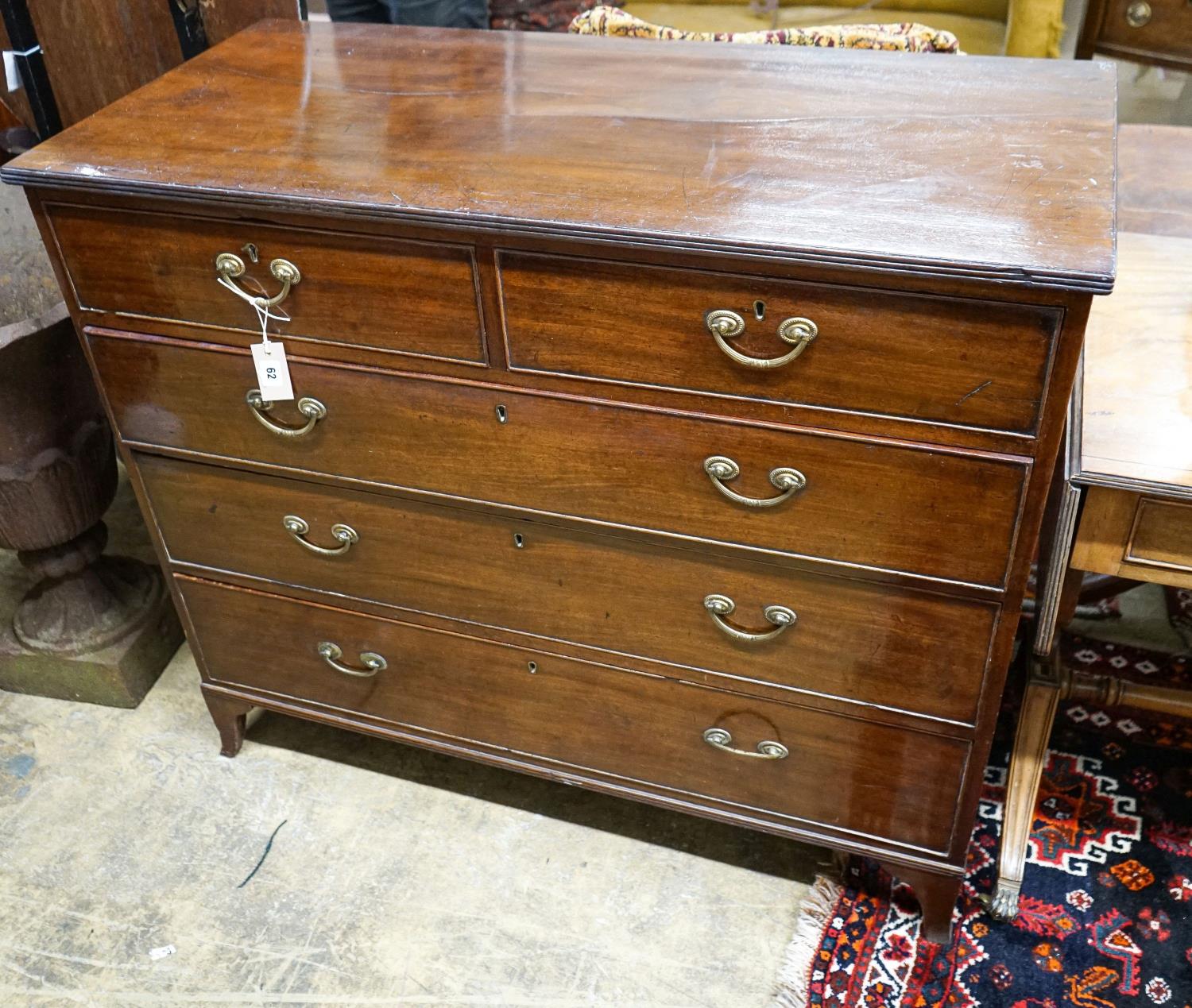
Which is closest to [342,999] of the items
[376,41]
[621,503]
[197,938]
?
[197,938]

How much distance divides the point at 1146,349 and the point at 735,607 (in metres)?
0.62

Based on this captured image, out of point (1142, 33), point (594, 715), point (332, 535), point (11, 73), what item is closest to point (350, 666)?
point (332, 535)

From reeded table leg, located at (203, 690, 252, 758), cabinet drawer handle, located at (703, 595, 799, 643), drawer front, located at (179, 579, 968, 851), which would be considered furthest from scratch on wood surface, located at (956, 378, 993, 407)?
reeded table leg, located at (203, 690, 252, 758)

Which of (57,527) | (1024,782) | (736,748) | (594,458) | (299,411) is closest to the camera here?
(594,458)

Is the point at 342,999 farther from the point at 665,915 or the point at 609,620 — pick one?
the point at 609,620

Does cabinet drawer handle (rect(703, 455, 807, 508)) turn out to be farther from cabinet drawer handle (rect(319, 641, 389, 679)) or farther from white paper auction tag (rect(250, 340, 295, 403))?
cabinet drawer handle (rect(319, 641, 389, 679))

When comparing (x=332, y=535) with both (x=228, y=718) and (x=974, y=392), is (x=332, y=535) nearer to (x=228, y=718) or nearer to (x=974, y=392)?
(x=228, y=718)

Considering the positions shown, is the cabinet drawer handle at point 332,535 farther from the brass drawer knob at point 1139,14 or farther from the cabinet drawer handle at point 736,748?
the brass drawer knob at point 1139,14

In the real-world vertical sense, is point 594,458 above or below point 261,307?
below

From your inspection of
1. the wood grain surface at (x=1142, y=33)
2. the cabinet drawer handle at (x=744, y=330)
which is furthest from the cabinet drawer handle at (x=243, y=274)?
the wood grain surface at (x=1142, y=33)

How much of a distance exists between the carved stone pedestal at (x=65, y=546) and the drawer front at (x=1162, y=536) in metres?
1.57

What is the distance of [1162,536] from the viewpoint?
1296 mm

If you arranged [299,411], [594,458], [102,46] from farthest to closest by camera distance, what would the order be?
[102,46], [299,411], [594,458]

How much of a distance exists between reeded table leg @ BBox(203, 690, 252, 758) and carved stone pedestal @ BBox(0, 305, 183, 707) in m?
0.22
